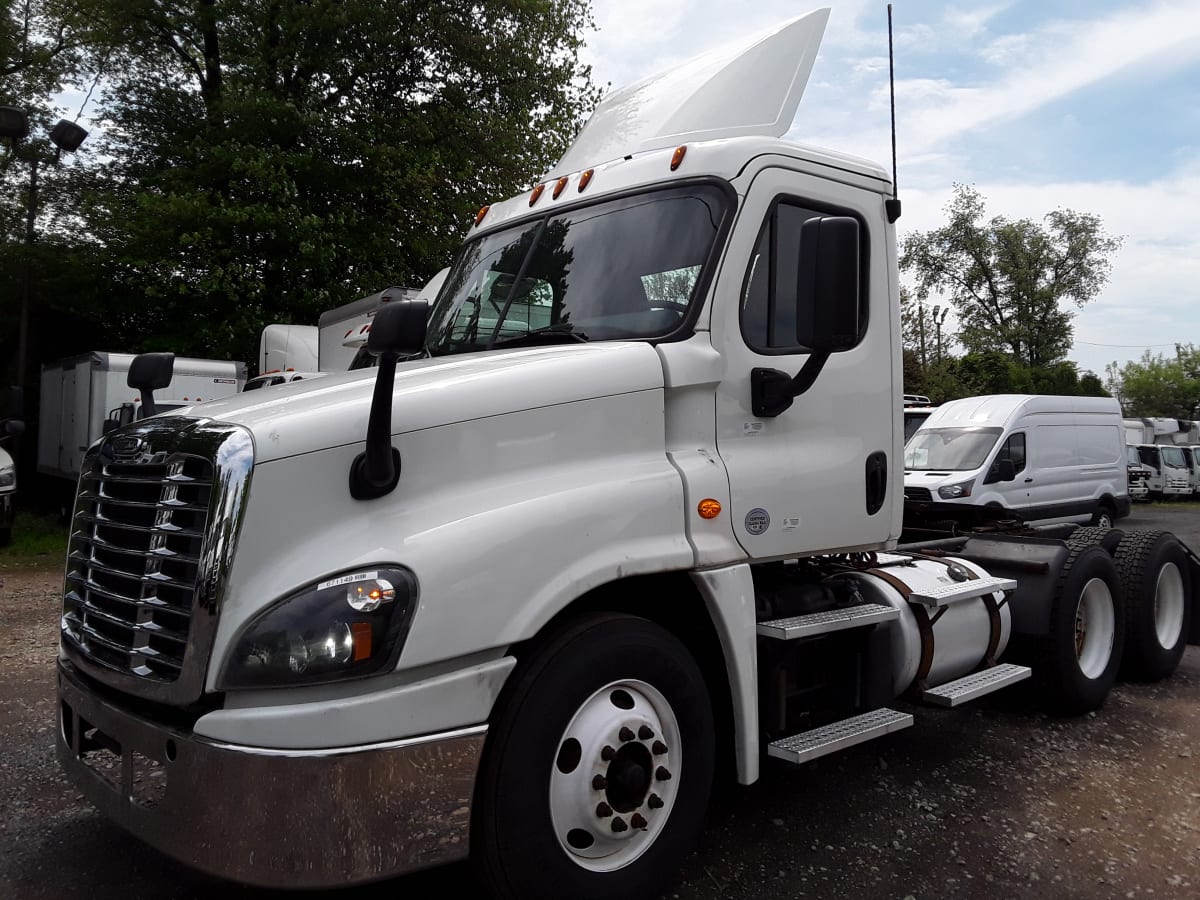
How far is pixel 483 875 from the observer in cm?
283

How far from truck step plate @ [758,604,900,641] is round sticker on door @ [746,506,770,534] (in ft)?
1.23

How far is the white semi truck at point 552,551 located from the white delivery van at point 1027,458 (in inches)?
444

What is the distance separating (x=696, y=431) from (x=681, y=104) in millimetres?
1740

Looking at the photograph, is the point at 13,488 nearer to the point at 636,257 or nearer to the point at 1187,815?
the point at 636,257

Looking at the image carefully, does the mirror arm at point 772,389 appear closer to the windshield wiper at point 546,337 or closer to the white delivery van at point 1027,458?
the windshield wiper at point 546,337

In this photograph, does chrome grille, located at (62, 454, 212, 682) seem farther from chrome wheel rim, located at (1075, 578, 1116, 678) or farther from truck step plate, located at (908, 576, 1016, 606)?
chrome wheel rim, located at (1075, 578, 1116, 678)

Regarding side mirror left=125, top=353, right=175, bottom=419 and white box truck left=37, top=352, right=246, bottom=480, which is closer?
side mirror left=125, top=353, right=175, bottom=419

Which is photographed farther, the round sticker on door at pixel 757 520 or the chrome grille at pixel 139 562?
the round sticker on door at pixel 757 520

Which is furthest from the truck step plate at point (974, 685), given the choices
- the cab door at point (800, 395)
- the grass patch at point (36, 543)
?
the grass patch at point (36, 543)

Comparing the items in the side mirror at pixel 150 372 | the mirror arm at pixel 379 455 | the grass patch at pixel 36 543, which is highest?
the side mirror at pixel 150 372

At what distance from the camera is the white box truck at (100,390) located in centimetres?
1509

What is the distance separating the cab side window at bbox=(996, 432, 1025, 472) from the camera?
609 inches

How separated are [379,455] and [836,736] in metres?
2.23

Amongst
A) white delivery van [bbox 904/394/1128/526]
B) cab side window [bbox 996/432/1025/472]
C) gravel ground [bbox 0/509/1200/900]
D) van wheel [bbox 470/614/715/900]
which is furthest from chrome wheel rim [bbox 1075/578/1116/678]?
cab side window [bbox 996/432/1025/472]
